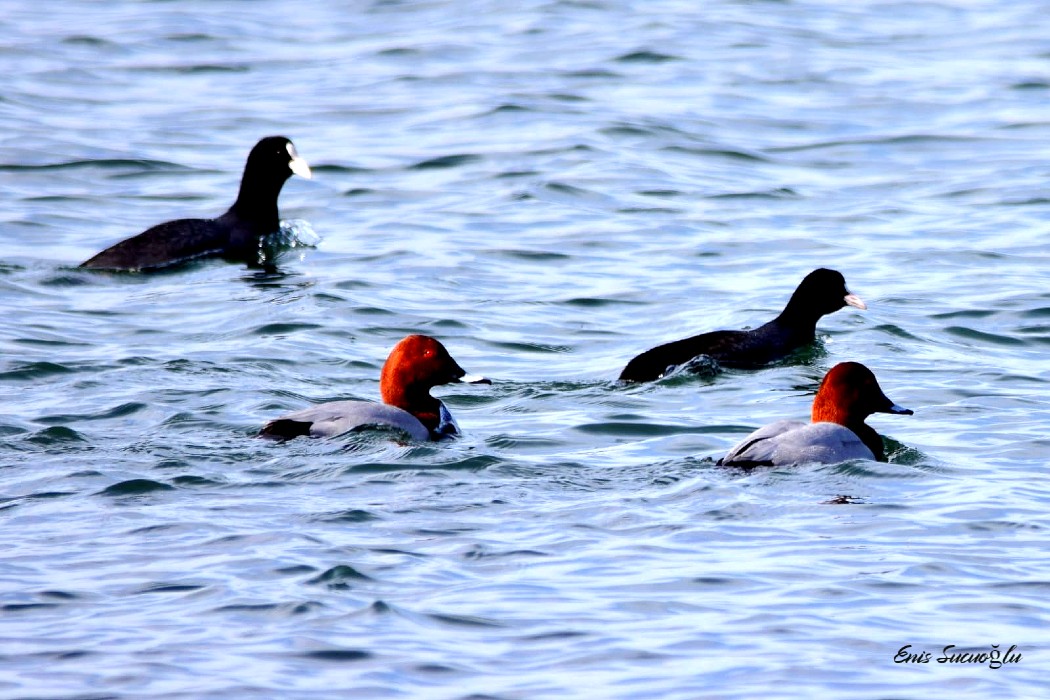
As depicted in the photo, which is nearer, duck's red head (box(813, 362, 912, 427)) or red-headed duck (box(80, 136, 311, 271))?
duck's red head (box(813, 362, 912, 427))

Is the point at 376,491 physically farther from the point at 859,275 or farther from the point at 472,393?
the point at 859,275

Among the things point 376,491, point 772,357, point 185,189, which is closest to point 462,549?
point 376,491

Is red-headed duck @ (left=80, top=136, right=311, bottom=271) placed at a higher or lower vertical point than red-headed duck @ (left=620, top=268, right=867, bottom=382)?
higher

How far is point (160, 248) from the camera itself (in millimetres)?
15516

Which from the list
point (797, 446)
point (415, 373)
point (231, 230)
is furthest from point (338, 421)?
point (231, 230)

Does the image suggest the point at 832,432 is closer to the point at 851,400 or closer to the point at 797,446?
the point at 797,446

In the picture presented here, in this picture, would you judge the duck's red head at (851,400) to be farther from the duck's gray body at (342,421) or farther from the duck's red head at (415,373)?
the duck's gray body at (342,421)

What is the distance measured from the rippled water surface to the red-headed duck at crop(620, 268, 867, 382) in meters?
0.19

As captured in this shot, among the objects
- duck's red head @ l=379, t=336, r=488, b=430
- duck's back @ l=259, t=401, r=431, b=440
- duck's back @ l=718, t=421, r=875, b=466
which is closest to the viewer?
duck's back @ l=718, t=421, r=875, b=466

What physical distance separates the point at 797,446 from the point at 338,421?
97.7 inches

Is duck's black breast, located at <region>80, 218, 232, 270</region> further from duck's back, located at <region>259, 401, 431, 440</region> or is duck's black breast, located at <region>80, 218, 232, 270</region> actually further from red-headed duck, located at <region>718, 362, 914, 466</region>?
red-headed duck, located at <region>718, 362, 914, 466</region>

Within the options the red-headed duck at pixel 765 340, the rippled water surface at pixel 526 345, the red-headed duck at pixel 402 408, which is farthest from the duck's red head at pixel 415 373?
the red-headed duck at pixel 765 340

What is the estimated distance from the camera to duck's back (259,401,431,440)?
9.98 metres

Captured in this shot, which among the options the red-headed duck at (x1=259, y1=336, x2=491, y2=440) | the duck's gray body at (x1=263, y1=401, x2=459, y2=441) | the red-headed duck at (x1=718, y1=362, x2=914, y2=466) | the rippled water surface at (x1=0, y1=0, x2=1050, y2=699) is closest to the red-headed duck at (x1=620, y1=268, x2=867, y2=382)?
the rippled water surface at (x1=0, y1=0, x2=1050, y2=699)
